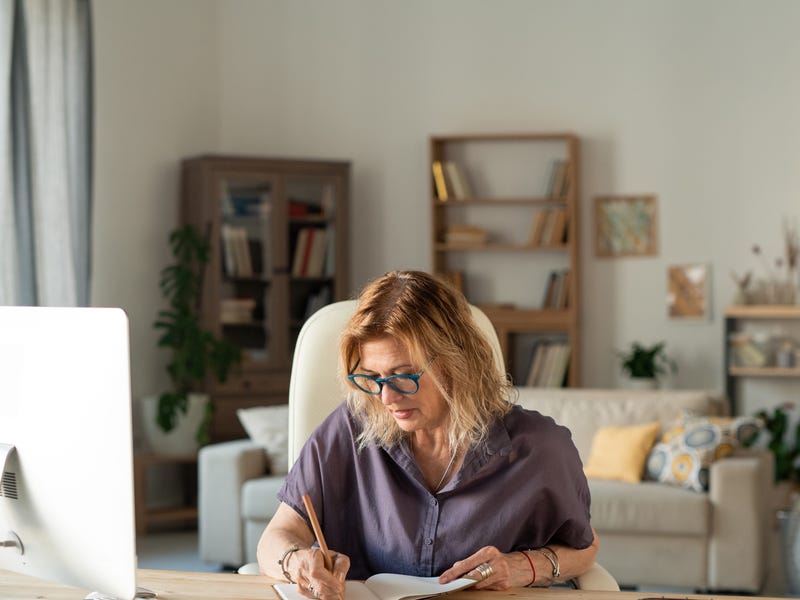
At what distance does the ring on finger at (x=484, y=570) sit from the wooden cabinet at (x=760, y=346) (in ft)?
15.2

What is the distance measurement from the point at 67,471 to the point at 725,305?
17.9 ft

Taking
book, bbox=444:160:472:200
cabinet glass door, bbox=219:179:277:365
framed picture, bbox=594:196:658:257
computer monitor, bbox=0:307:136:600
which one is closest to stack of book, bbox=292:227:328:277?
cabinet glass door, bbox=219:179:277:365

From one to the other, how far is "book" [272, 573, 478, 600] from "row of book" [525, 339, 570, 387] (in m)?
4.80

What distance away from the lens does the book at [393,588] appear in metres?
1.70

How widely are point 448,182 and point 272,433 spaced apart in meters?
2.23

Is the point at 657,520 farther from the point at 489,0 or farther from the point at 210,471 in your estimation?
the point at 489,0

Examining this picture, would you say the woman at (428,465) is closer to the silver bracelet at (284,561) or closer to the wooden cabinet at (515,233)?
the silver bracelet at (284,561)

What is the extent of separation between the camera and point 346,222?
653 cm

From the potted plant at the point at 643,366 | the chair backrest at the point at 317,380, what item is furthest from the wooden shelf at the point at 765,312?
the chair backrest at the point at 317,380

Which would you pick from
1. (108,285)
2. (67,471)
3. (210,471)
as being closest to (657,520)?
(210,471)

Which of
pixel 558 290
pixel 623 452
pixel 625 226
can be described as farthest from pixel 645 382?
pixel 623 452

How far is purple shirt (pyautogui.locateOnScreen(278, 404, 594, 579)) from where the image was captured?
1983 mm

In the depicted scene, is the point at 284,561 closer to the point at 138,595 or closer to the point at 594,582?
the point at 138,595

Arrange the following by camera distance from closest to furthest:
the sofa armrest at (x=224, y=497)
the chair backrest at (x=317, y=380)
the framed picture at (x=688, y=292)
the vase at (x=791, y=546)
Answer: the chair backrest at (x=317, y=380) → the vase at (x=791, y=546) → the sofa armrest at (x=224, y=497) → the framed picture at (x=688, y=292)
